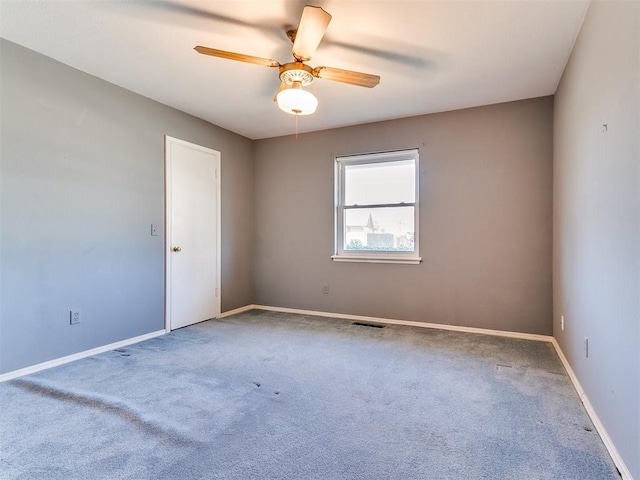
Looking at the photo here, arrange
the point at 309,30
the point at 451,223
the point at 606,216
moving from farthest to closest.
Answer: the point at 451,223 → the point at 309,30 → the point at 606,216

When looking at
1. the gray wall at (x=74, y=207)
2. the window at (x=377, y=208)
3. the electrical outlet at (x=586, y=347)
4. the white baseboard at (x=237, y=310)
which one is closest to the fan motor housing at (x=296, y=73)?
the gray wall at (x=74, y=207)

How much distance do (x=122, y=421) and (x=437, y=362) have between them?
2300 millimetres

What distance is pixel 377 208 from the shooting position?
171 inches

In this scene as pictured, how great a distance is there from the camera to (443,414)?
2.04 metres

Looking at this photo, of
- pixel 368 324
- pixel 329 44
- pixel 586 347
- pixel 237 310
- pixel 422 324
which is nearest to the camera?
pixel 586 347

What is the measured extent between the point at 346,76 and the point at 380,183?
6.67ft

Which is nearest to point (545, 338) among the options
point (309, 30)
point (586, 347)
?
point (586, 347)

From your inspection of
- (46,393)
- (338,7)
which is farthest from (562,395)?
(46,393)

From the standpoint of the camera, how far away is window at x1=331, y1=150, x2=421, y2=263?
4.15 m

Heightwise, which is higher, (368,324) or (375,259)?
(375,259)

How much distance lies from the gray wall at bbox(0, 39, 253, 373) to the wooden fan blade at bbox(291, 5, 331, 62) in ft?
6.84

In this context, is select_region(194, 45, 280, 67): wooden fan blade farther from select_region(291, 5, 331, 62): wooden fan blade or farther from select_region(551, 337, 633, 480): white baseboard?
select_region(551, 337, 633, 480): white baseboard

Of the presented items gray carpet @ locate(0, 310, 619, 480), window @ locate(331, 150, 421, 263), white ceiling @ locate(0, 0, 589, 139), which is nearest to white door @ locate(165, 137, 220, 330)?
white ceiling @ locate(0, 0, 589, 139)

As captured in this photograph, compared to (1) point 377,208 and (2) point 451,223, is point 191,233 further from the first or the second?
(2) point 451,223
